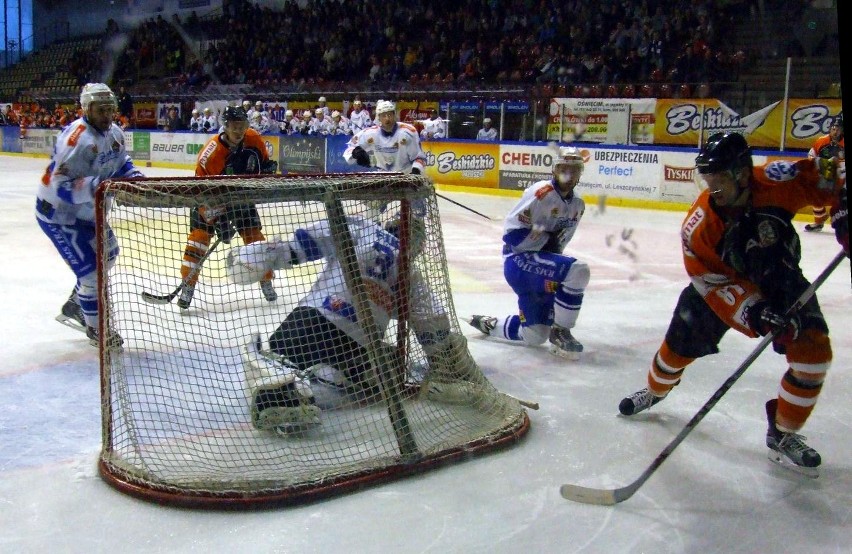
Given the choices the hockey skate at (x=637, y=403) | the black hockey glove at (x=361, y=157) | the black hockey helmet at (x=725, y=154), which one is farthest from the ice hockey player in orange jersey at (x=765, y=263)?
the black hockey glove at (x=361, y=157)

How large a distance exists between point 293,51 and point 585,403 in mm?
11404

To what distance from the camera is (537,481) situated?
2.12m

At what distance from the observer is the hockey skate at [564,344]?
3.40 metres

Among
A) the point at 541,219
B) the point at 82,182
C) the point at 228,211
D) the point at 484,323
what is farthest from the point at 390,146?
the point at 228,211

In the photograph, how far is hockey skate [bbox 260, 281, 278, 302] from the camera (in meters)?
2.61

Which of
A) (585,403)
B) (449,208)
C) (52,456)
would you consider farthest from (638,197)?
(52,456)

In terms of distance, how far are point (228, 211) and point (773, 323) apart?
150 centimetres

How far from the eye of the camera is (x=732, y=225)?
217cm

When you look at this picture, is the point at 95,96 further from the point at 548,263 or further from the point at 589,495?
the point at 589,495

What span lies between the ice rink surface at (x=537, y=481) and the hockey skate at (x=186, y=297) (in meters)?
0.43

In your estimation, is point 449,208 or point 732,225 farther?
point 449,208

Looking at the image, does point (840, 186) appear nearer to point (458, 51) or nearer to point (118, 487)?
point (118, 487)

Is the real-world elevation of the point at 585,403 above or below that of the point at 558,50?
below

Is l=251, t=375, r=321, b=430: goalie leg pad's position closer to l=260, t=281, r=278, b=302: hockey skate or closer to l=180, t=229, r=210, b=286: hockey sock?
l=260, t=281, r=278, b=302: hockey skate
